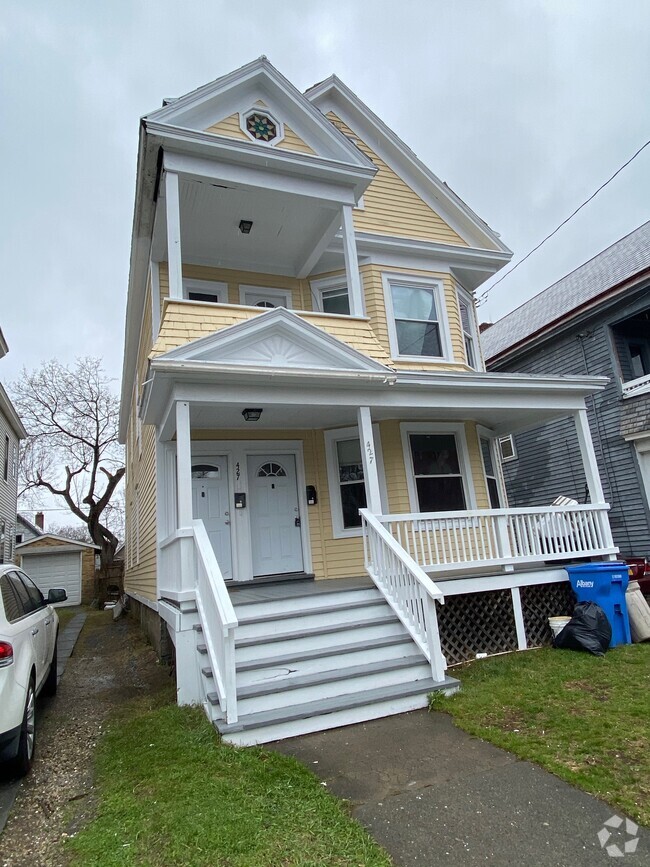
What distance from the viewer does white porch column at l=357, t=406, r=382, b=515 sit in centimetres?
690

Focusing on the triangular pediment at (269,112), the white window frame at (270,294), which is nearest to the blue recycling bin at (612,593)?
the white window frame at (270,294)

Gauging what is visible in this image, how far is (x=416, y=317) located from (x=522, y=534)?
4266 millimetres

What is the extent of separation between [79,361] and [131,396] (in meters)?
18.8

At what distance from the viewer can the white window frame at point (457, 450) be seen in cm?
873

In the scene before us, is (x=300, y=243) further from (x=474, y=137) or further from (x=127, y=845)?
(x=474, y=137)

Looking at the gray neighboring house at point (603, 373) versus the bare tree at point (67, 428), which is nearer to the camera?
the gray neighboring house at point (603, 373)

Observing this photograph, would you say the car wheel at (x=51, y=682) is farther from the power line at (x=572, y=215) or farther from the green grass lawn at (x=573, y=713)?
the power line at (x=572, y=215)

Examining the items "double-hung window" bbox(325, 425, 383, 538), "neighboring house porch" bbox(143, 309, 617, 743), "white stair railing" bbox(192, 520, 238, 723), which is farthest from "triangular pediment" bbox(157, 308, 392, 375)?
"white stair railing" bbox(192, 520, 238, 723)

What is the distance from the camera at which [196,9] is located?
936 cm

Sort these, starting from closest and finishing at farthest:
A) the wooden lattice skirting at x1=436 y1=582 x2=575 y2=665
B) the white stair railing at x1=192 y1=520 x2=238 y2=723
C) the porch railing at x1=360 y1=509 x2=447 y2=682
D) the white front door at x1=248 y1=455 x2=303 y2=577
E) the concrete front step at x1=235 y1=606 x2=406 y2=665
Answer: the white stair railing at x1=192 y1=520 x2=238 y2=723 → the concrete front step at x1=235 y1=606 x2=406 y2=665 → the porch railing at x1=360 y1=509 x2=447 y2=682 → the wooden lattice skirting at x1=436 y1=582 x2=575 y2=665 → the white front door at x1=248 y1=455 x2=303 y2=577

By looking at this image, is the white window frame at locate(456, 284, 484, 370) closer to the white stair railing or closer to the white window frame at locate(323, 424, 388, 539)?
the white window frame at locate(323, 424, 388, 539)

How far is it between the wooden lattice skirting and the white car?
14.5 feet

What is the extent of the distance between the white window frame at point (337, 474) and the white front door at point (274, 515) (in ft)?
1.87

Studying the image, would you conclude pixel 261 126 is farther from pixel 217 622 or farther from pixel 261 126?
pixel 217 622
